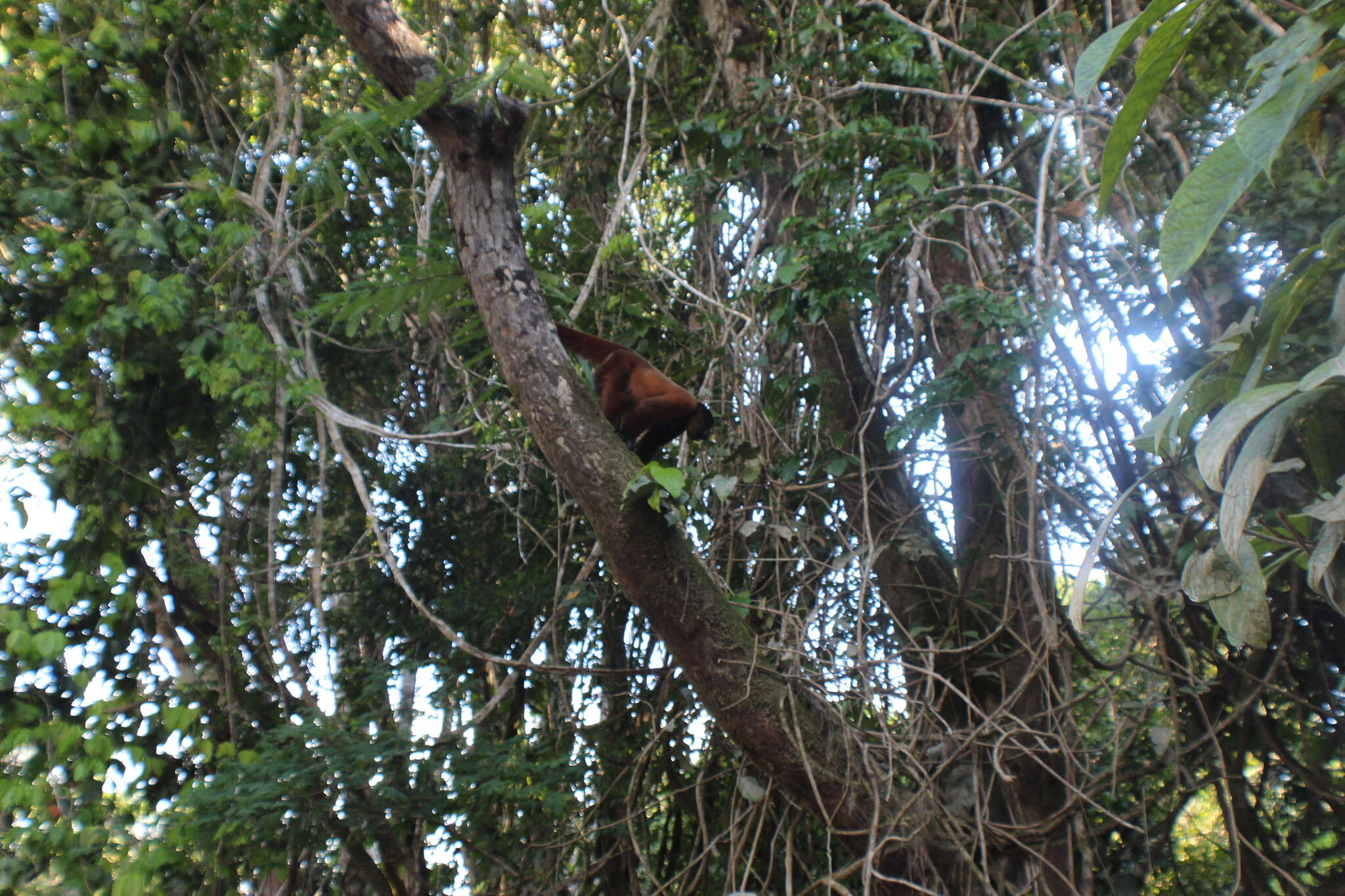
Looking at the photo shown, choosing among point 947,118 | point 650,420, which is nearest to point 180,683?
point 650,420

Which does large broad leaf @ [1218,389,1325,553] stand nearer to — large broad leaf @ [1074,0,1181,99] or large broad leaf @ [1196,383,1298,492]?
large broad leaf @ [1196,383,1298,492]

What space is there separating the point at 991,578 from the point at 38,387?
11.1ft

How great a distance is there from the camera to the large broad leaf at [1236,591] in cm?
152

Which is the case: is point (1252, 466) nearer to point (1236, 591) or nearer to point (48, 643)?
point (1236, 591)

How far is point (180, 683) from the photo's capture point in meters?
3.33

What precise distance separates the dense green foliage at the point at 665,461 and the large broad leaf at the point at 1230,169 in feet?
2.36

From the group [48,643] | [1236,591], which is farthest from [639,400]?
[1236,591]

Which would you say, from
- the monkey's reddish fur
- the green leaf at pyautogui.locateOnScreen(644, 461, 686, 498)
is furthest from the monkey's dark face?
the green leaf at pyautogui.locateOnScreen(644, 461, 686, 498)

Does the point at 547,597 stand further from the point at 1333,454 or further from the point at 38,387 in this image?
the point at 1333,454

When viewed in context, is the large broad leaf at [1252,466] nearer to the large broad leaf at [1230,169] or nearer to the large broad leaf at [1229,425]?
the large broad leaf at [1229,425]

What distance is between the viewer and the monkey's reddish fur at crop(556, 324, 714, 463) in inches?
122

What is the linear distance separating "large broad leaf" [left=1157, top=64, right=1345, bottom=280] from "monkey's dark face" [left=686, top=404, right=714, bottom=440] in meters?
2.00

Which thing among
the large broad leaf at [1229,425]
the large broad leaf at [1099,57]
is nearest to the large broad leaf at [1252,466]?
the large broad leaf at [1229,425]

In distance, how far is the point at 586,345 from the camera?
3152 millimetres
